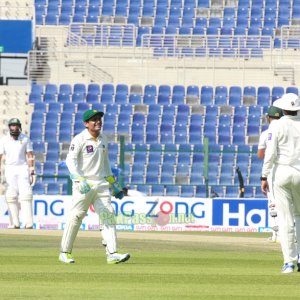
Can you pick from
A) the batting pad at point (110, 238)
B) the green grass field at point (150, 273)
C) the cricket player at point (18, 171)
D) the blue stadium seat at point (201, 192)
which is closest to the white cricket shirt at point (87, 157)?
the batting pad at point (110, 238)

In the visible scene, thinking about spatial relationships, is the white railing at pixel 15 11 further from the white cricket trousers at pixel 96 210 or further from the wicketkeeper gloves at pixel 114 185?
the white cricket trousers at pixel 96 210

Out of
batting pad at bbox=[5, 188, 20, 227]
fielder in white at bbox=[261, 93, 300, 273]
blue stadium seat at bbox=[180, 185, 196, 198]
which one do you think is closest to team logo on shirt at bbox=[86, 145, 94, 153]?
fielder in white at bbox=[261, 93, 300, 273]

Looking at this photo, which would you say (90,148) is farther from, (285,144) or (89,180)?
Result: (285,144)

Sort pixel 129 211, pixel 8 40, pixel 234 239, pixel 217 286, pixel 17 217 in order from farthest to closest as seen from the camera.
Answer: pixel 8 40, pixel 129 211, pixel 17 217, pixel 234 239, pixel 217 286

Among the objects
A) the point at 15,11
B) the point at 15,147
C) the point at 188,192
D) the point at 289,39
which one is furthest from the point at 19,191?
the point at 15,11

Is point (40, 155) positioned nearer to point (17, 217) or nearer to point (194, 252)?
point (17, 217)

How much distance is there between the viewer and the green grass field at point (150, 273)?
10.7 m

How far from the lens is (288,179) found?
12852mm

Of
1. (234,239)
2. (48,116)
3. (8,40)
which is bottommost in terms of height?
(234,239)

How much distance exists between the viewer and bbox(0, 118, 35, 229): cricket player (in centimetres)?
2291

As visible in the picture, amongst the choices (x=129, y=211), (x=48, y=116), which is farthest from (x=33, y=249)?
(x=48, y=116)

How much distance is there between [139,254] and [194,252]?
3.16 ft

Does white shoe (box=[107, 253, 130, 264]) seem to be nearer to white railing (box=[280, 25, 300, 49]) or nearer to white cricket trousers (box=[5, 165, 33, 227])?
white cricket trousers (box=[5, 165, 33, 227])

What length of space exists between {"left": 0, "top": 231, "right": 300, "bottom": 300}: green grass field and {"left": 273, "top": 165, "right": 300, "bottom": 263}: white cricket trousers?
27 cm
